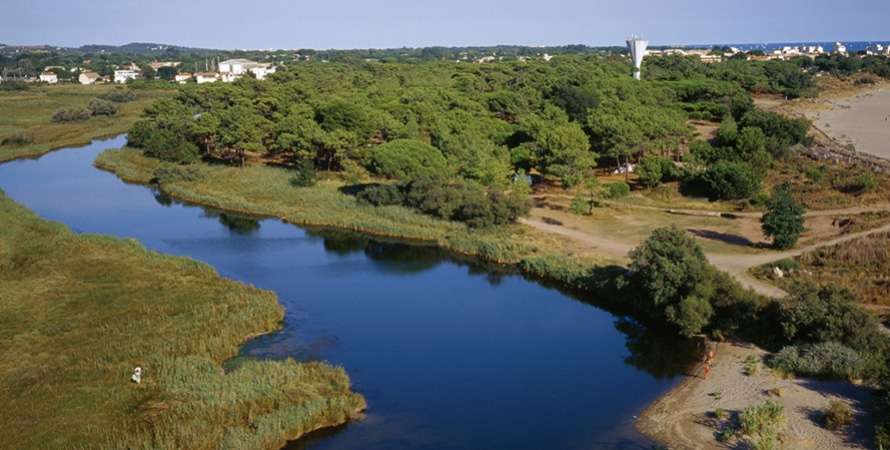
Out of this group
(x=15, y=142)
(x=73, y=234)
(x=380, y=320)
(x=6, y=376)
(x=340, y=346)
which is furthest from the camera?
(x=15, y=142)

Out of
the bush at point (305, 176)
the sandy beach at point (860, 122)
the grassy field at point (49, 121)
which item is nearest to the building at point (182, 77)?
the grassy field at point (49, 121)

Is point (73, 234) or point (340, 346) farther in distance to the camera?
point (73, 234)

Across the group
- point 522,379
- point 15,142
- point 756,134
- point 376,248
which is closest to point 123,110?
point 15,142

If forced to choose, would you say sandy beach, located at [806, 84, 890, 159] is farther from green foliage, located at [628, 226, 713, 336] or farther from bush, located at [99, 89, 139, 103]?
bush, located at [99, 89, 139, 103]

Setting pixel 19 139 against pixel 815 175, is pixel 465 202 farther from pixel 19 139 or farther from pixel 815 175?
pixel 19 139

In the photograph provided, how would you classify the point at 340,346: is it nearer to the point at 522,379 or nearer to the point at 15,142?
the point at 522,379

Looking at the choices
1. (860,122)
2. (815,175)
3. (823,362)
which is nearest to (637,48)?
(860,122)

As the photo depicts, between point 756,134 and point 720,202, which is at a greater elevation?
point 756,134
